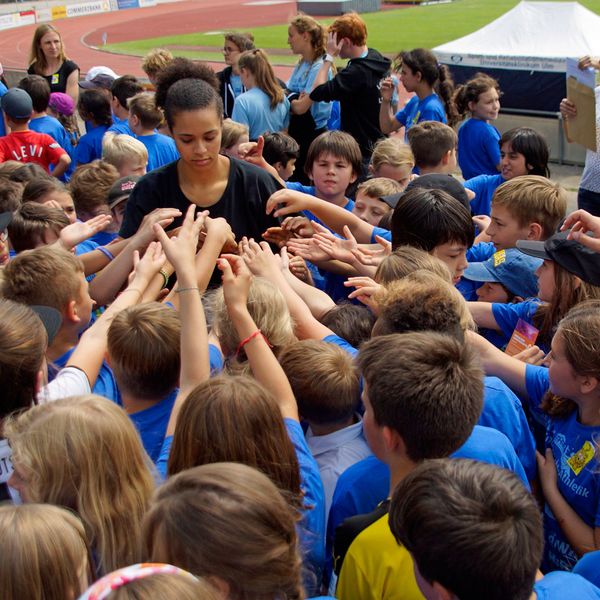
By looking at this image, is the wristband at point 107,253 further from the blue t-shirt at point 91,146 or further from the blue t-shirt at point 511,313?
the blue t-shirt at point 91,146

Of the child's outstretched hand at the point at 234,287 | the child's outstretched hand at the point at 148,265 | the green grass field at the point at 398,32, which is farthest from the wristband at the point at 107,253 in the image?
the green grass field at the point at 398,32

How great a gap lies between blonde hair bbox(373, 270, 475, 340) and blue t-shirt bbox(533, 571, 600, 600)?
964 mm

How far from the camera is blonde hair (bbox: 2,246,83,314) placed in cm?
316

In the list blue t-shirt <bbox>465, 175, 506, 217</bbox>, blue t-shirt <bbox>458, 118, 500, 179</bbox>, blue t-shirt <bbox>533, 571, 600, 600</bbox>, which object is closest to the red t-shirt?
blue t-shirt <bbox>458, 118, 500, 179</bbox>

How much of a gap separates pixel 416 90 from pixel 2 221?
483cm

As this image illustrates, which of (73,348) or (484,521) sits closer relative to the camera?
(484,521)

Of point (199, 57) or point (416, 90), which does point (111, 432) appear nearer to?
point (416, 90)

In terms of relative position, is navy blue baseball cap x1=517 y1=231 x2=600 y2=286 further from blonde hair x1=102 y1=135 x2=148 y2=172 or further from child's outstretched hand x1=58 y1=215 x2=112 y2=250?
blonde hair x1=102 y1=135 x2=148 y2=172

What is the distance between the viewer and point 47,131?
7.59 meters

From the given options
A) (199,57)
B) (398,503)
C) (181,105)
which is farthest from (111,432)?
(199,57)

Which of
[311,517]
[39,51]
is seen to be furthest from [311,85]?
[311,517]

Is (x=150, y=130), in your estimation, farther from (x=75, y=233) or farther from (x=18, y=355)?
(x=18, y=355)

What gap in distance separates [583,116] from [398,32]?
2913 centimetres

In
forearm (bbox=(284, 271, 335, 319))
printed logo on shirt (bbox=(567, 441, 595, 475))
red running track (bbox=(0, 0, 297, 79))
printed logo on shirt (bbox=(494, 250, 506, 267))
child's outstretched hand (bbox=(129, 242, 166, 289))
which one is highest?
red running track (bbox=(0, 0, 297, 79))
